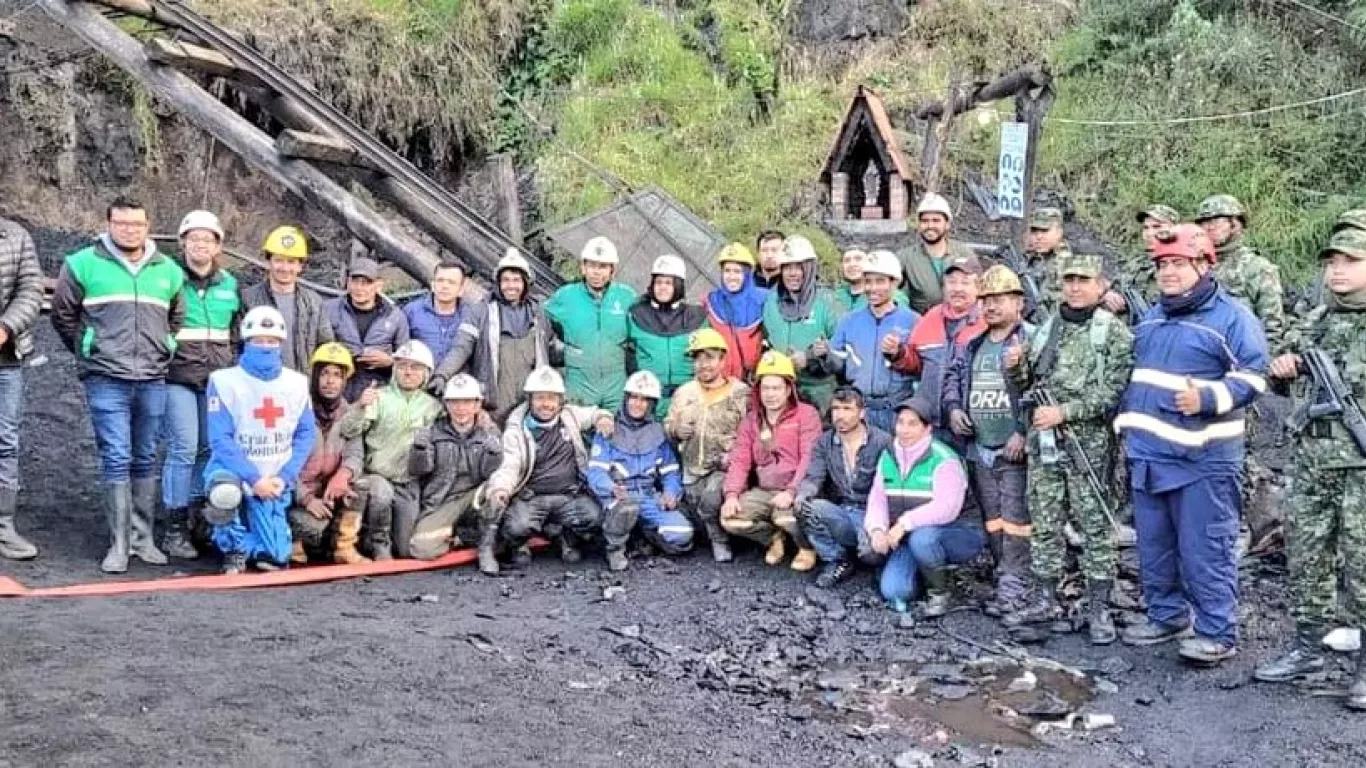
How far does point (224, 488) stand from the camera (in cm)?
729

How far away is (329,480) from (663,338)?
7.57 feet

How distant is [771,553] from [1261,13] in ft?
33.0

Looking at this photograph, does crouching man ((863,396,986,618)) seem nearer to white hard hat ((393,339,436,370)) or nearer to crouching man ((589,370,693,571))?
crouching man ((589,370,693,571))

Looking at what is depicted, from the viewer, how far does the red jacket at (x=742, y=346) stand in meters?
8.39

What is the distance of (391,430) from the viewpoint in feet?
26.1

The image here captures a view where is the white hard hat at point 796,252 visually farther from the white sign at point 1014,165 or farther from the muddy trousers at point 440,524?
the muddy trousers at point 440,524

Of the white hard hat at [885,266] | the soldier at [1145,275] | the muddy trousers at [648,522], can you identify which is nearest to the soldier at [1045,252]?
the soldier at [1145,275]

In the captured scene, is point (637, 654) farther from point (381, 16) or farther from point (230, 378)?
point (381, 16)

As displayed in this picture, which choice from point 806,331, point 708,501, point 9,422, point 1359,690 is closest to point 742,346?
point 806,331

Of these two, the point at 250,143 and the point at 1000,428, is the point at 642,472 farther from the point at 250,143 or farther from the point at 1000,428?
the point at 250,143

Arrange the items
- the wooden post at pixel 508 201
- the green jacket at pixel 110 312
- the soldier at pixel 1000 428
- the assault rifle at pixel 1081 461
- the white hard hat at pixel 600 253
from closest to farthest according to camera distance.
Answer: the assault rifle at pixel 1081 461 → the soldier at pixel 1000 428 → the green jacket at pixel 110 312 → the white hard hat at pixel 600 253 → the wooden post at pixel 508 201

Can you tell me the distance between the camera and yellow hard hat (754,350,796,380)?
7.82m

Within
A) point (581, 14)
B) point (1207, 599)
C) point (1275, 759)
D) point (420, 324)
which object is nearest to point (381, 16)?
point (581, 14)

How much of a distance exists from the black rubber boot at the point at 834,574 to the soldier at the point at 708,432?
75 cm
